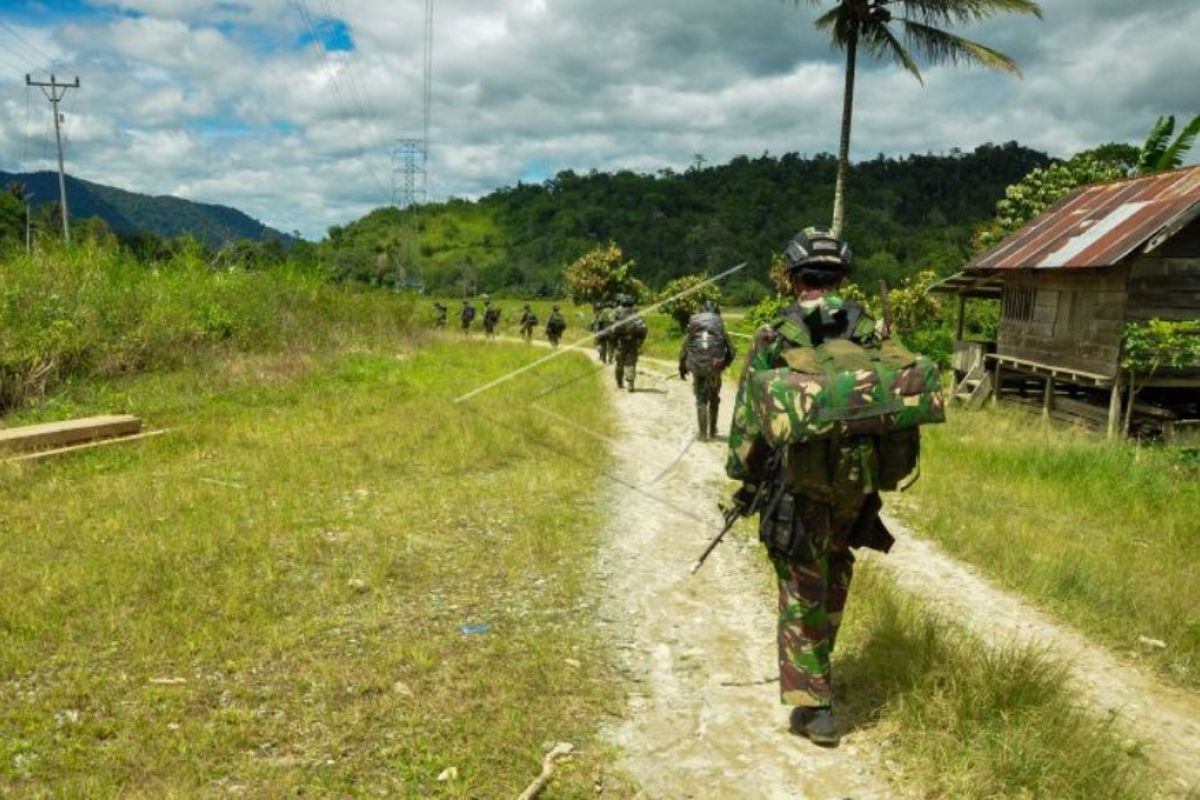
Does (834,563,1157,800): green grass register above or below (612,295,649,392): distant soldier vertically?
below

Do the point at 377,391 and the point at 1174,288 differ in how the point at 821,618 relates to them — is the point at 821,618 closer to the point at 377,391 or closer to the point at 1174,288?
the point at 377,391

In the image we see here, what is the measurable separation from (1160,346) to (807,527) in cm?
1419

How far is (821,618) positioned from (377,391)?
1160cm

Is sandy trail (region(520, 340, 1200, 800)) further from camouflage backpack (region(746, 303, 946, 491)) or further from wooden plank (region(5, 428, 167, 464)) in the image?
wooden plank (region(5, 428, 167, 464))

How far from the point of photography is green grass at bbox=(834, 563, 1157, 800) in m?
3.36

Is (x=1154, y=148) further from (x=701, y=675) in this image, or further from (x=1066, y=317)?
(x=701, y=675)

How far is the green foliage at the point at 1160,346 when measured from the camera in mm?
14250

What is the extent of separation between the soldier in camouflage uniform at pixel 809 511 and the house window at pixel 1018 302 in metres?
17.3

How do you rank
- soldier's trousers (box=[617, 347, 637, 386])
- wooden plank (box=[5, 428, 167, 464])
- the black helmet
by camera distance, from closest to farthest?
the black helmet, wooden plank (box=[5, 428, 167, 464]), soldier's trousers (box=[617, 347, 637, 386])

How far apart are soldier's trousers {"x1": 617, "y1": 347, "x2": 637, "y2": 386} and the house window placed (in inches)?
380

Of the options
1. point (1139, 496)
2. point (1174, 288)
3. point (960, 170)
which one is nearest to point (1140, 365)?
point (1174, 288)

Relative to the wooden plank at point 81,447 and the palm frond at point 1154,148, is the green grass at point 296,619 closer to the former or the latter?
the wooden plank at point 81,447

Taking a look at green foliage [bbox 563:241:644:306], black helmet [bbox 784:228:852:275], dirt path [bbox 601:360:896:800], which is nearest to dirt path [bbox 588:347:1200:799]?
dirt path [bbox 601:360:896:800]

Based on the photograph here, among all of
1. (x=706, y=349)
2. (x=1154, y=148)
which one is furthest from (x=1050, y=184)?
(x=706, y=349)
